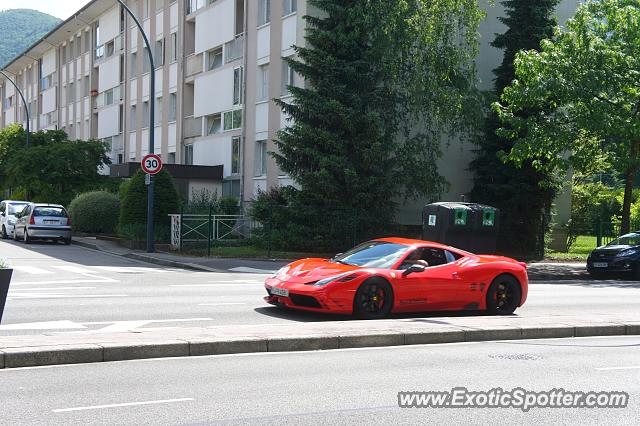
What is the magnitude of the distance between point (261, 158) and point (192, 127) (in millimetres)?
8424

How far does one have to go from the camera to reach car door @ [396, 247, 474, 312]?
512 inches

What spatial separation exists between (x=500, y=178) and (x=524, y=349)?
2284cm

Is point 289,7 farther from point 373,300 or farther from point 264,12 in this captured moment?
point 373,300

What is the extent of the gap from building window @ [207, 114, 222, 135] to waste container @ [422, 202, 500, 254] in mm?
20574

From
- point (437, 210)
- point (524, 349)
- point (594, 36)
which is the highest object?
point (594, 36)

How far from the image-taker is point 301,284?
12633 millimetres

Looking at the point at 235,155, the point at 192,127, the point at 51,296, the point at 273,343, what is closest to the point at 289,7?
the point at 235,155

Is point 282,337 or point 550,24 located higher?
point 550,24

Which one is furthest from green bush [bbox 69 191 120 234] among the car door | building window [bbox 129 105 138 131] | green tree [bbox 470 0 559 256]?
the car door

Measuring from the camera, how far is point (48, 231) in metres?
33.1

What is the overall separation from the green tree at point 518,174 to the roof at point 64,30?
3032cm

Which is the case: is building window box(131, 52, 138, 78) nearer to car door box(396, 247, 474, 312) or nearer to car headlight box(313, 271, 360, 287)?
car door box(396, 247, 474, 312)

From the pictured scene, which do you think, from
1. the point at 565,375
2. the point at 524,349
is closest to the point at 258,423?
the point at 565,375

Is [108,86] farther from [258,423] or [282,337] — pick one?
[258,423]
